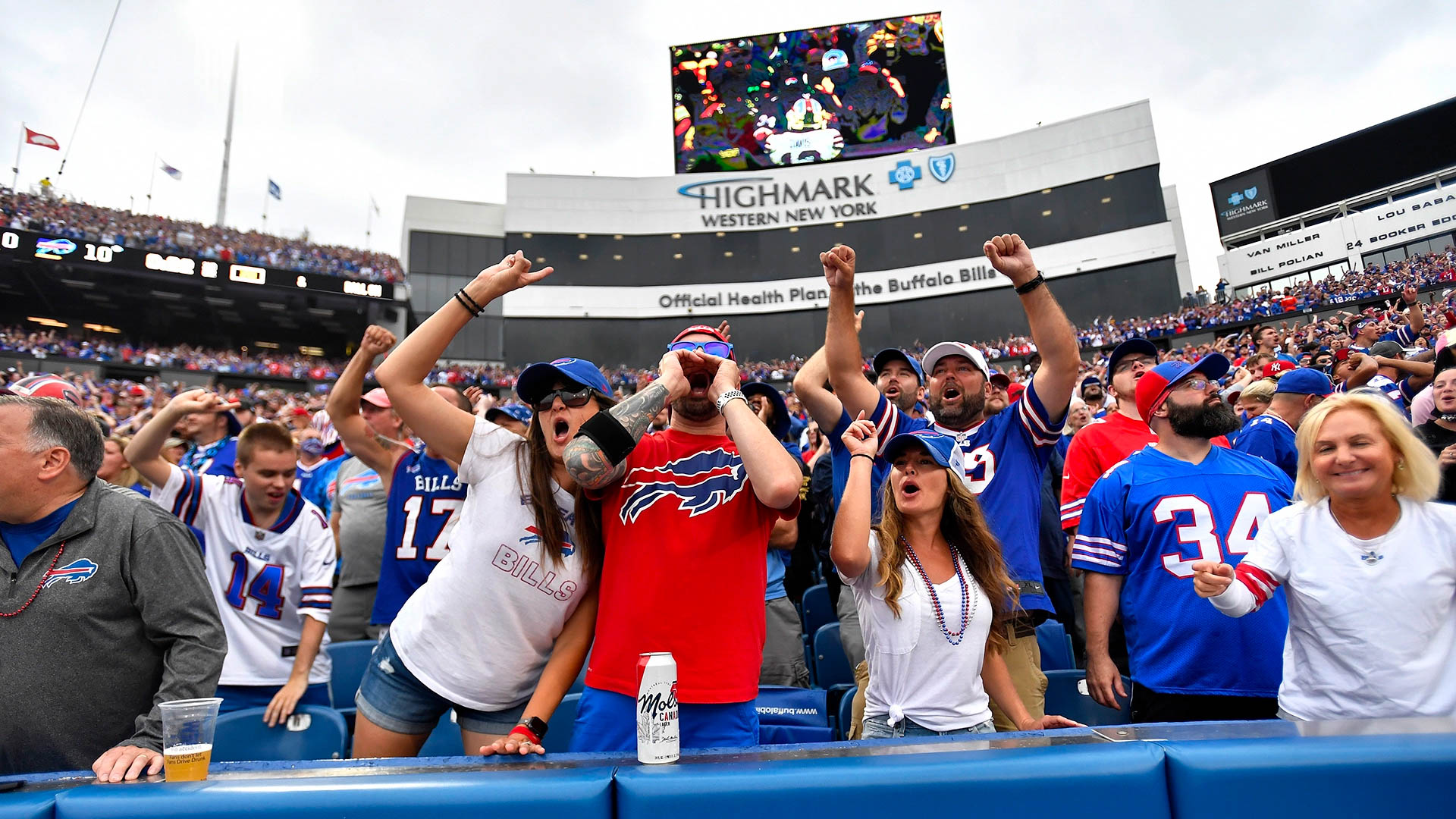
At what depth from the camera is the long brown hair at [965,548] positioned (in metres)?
2.56

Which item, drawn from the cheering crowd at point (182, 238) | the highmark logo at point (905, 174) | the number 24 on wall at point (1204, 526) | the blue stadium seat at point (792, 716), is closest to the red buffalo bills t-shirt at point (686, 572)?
the blue stadium seat at point (792, 716)

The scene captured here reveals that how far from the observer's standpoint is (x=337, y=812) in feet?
4.69

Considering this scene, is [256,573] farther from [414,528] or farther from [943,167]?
[943,167]

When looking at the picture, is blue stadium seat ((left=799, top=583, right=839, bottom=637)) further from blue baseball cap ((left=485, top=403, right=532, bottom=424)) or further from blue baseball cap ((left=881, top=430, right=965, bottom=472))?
blue baseball cap ((left=881, top=430, right=965, bottom=472))

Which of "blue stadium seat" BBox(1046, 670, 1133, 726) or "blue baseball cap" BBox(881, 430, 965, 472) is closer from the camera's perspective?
"blue baseball cap" BBox(881, 430, 965, 472)

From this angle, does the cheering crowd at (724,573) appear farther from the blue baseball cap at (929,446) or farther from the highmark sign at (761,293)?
the highmark sign at (761,293)

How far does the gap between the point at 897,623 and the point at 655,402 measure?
111 cm

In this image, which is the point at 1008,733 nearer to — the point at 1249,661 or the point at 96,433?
the point at 1249,661

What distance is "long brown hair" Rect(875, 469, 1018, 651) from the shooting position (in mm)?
2562

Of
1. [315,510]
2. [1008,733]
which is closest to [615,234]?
[315,510]

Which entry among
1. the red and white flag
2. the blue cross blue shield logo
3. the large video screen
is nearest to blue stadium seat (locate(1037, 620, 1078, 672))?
the blue cross blue shield logo

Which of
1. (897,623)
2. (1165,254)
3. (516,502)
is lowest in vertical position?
(897,623)

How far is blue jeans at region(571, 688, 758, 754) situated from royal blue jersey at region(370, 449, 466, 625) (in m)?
2.13

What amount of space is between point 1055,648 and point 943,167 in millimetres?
34808
